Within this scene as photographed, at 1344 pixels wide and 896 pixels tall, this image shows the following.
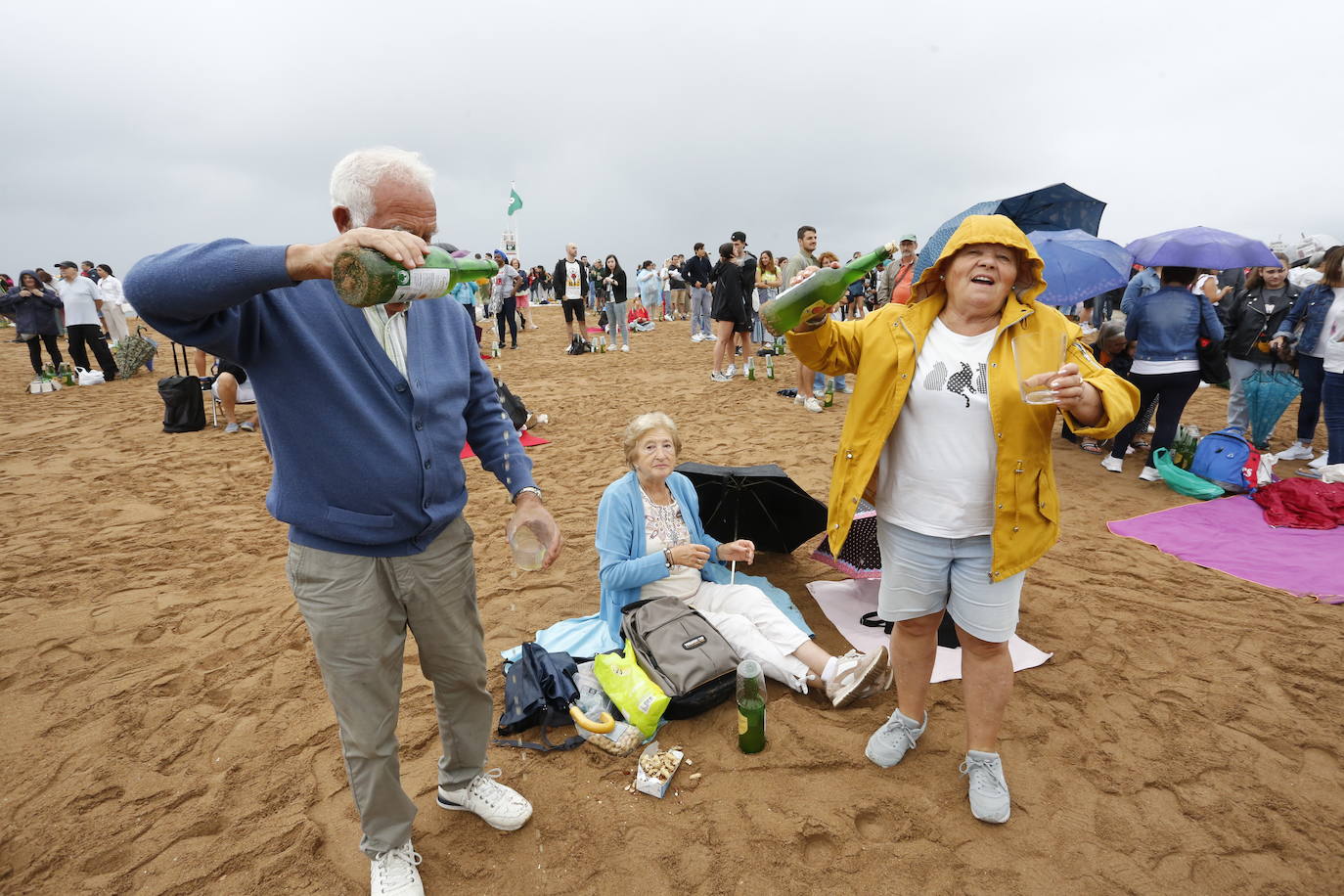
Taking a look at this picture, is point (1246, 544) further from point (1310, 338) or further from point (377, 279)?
point (377, 279)

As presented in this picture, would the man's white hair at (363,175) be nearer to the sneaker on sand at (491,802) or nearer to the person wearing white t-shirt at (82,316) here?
the sneaker on sand at (491,802)

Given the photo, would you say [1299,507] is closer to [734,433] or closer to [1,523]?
[734,433]

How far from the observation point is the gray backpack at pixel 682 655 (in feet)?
9.46

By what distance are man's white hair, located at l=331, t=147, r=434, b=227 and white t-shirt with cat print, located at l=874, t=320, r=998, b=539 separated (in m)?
1.72

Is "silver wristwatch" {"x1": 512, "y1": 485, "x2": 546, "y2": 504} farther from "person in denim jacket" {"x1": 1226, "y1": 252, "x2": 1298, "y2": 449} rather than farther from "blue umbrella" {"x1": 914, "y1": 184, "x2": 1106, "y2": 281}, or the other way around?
"person in denim jacket" {"x1": 1226, "y1": 252, "x2": 1298, "y2": 449}

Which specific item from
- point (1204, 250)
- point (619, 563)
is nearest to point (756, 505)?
point (619, 563)

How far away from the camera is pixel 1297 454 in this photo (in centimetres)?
648

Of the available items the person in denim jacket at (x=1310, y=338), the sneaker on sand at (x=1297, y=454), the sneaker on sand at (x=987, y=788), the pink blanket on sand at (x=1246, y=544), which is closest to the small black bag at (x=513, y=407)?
the sneaker on sand at (x=987, y=788)

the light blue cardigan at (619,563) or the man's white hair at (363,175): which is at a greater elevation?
the man's white hair at (363,175)

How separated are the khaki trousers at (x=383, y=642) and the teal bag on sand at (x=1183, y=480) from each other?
629 cm

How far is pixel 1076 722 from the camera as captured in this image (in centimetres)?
291

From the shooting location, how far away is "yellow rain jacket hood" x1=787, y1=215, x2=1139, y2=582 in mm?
2014

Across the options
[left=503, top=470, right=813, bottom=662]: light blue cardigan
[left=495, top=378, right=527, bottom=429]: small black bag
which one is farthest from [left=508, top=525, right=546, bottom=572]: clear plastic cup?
[left=495, top=378, right=527, bottom=429]: small black bag

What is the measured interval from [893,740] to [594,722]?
1318 millimetres
